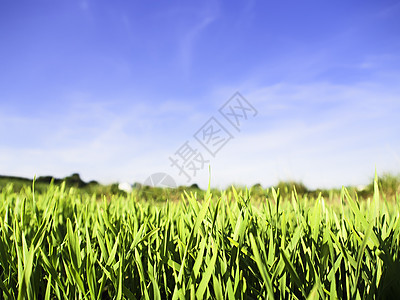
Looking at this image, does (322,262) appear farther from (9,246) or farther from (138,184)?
(138,184)

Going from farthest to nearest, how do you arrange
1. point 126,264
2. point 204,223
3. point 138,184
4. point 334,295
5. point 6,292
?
point 138,184
point 204,223
point 126,264
point 6,292
point 334,295

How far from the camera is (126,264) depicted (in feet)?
3.45

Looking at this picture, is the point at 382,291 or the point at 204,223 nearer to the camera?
the point at 382,291

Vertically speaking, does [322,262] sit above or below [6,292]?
above

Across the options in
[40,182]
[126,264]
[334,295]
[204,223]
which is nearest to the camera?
[334,295]

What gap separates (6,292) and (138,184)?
Answer: 19.0 feet

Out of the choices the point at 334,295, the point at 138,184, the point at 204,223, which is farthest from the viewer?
the point at 138,184

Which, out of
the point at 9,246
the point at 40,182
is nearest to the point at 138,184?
the point at 40,182

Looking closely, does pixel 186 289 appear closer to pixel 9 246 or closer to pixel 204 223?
pixel 204 223

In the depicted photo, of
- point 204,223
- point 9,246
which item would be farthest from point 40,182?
point 204,223

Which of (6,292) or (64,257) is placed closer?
(6,292)

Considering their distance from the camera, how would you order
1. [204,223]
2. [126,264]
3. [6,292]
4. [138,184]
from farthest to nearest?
[138,184], [204,223], [126,264], [6,292]

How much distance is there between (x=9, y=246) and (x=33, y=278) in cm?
34

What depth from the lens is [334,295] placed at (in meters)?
0.81
